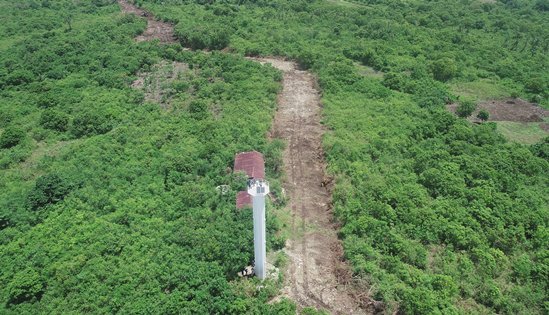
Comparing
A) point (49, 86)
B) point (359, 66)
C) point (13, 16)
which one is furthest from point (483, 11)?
point (13, 16)

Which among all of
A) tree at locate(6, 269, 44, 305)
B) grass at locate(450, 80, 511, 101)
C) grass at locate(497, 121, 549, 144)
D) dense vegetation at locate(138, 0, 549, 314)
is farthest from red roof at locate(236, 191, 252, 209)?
grass at locate(450, 80, 511, 101)

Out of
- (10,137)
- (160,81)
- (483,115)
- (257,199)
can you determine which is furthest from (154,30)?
(257,199)

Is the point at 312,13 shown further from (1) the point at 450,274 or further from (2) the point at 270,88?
(1) the point at 450,274

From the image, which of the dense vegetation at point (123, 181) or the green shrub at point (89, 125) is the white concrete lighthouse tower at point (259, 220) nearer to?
the dense vegetation at point (123, 181)

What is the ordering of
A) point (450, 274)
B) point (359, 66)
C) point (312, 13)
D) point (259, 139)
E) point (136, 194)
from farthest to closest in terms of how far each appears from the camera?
point (312, 13) < point (359, 66) < point (259, 139) < point (136, 194) < point (450, 274)

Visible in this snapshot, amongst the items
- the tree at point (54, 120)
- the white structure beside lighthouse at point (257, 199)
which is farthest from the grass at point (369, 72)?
the tree at point (54, 120)

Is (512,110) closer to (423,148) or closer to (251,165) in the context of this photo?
(423,148)
